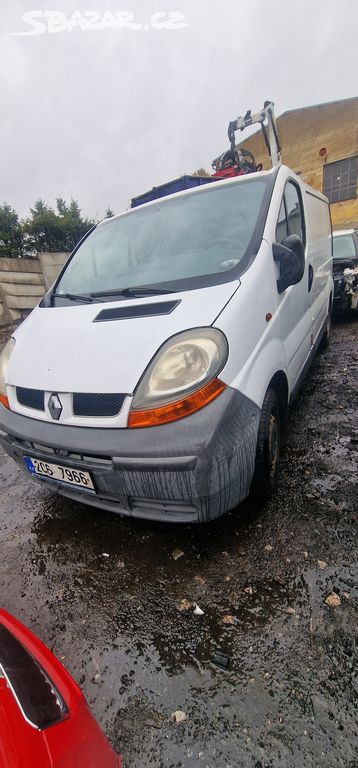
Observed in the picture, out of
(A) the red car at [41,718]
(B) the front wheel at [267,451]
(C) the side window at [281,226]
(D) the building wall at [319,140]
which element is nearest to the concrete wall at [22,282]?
(C) the side window at [281,226]

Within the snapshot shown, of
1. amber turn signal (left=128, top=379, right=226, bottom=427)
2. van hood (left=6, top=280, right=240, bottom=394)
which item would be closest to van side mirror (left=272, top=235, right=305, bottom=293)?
van hood (left=6, top=280, right=240, bottom=394)

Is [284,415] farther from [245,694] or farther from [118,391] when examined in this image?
[245,694]

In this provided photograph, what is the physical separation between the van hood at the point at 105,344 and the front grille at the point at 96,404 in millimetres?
31

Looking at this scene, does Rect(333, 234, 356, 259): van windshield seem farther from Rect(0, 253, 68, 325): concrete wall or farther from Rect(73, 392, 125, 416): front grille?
Rect(0, 253, 68, 325): concrete wall

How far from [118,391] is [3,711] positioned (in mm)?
1048

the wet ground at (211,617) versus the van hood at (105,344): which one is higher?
the van hood at (105,344)

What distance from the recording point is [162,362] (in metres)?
1.56

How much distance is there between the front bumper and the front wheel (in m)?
0.14

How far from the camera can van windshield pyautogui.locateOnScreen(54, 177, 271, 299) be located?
6.73 feet

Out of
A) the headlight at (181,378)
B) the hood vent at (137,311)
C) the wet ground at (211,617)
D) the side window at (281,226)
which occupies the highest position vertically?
the side window at (281,226)

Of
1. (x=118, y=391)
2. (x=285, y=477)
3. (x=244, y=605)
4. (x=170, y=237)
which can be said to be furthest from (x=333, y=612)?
(x=170, y=237)

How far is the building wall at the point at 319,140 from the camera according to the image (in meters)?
18.9

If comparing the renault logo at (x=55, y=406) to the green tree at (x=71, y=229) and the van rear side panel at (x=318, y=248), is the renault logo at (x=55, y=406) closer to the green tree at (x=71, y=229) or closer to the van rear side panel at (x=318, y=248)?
the van rear side panel at (x=318, y=248)

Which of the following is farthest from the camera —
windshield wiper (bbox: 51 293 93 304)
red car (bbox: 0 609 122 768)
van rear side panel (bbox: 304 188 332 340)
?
van rear side panel (bbox: 304 188 332 340)
